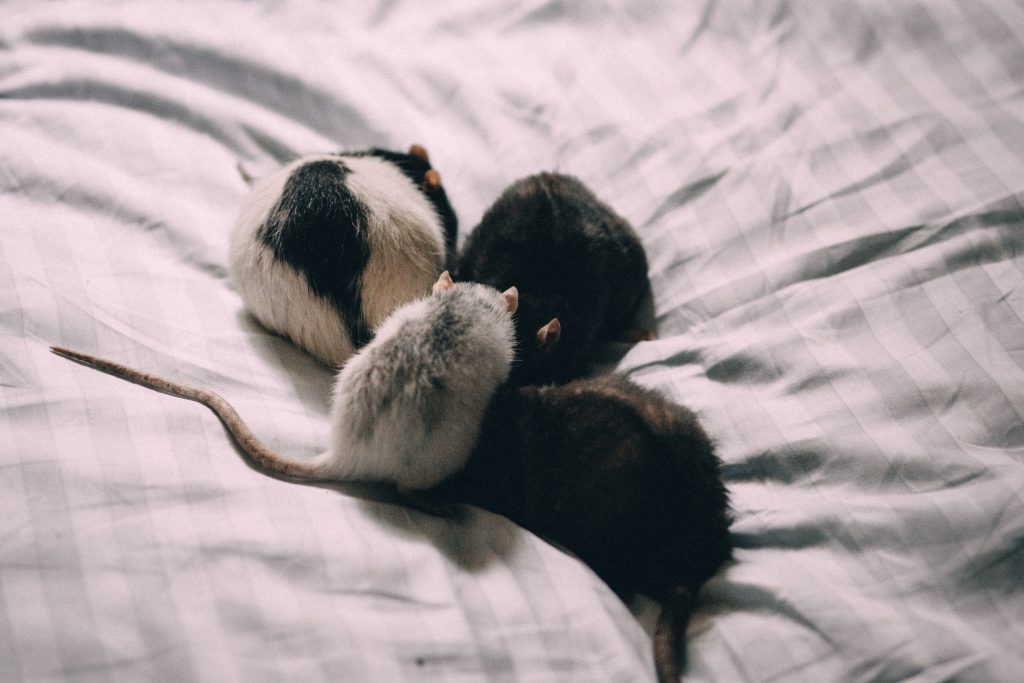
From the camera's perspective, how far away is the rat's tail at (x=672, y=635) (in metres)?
0.99

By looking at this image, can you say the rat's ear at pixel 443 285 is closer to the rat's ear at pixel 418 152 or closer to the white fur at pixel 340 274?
the white fur at pixel 340 274

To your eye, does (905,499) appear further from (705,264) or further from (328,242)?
(328,242)

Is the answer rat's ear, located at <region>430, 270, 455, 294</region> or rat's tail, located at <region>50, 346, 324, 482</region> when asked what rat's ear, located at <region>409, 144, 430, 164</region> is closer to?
rat's ear, located at <region>430, 270, 455, 294</region>

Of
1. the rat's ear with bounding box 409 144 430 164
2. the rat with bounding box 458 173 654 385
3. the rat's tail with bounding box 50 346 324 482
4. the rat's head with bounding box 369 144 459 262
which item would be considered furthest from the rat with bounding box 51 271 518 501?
the rat's ear with bounding box 409 144 430 164

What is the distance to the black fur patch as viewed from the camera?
1467mm

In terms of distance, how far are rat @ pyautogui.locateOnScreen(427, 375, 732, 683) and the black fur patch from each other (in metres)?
0.38

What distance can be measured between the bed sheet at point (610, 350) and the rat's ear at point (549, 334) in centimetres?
16

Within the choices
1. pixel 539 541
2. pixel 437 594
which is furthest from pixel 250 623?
pixel 539 541

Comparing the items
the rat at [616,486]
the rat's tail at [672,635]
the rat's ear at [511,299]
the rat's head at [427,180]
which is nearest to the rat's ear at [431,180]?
the rat's head at [427,180]

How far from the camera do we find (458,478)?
50.9 inches

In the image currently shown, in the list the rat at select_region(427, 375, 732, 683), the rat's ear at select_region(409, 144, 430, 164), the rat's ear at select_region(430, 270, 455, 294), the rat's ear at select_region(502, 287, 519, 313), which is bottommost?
the rat at select_region(427, 375, 732, 683)

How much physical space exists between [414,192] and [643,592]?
1.05 m

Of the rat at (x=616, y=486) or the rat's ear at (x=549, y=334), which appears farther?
the rat's ear at (x=549, y=334)

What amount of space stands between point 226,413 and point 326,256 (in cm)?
38
